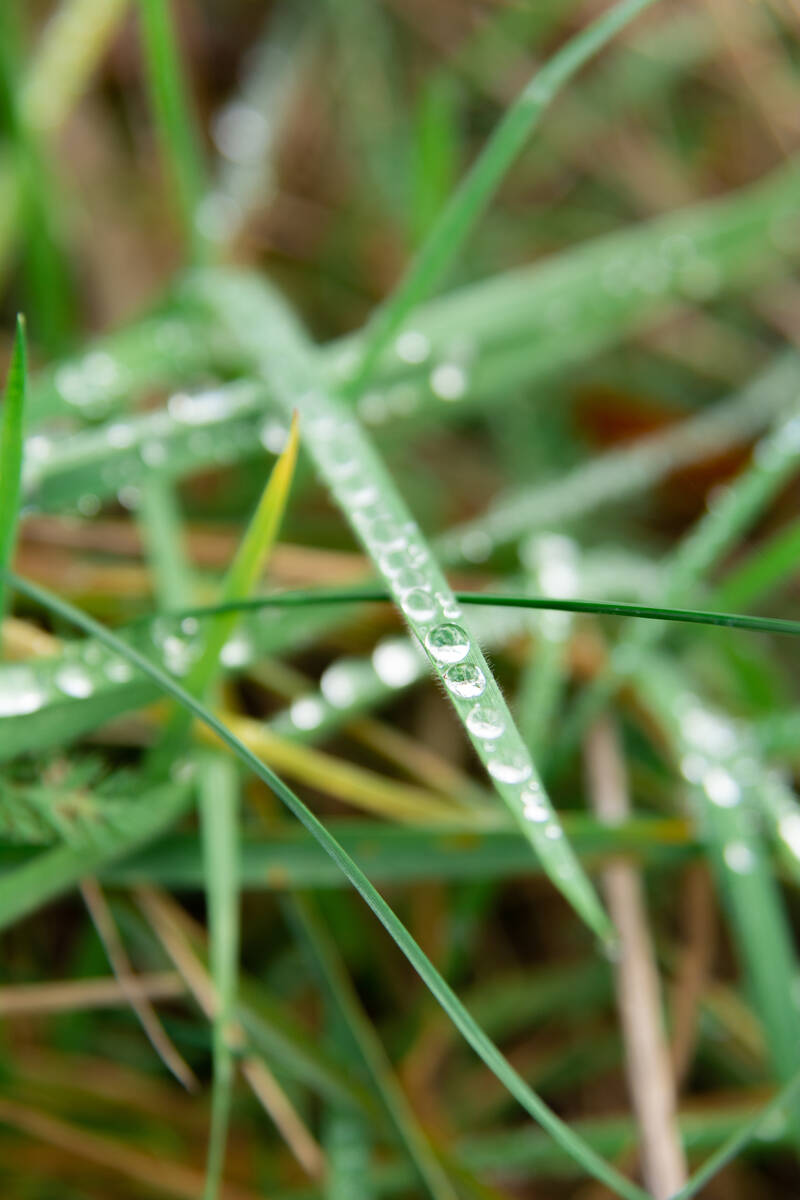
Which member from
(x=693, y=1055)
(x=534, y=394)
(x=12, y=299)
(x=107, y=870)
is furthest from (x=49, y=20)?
(x=693, y=1055)

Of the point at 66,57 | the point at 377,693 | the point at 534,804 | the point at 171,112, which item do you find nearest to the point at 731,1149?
the point at 534,804

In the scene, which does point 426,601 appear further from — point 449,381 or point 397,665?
point 449,381

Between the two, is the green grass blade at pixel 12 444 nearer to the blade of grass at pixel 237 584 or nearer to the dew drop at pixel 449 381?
the blade of grass at pixel 237 584

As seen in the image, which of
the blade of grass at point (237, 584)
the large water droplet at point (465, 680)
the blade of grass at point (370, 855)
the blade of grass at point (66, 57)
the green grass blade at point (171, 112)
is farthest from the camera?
the blade of grass at point (66, 57)

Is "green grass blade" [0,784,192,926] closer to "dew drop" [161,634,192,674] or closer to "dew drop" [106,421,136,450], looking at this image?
"dew drop" [161,634,192,674]

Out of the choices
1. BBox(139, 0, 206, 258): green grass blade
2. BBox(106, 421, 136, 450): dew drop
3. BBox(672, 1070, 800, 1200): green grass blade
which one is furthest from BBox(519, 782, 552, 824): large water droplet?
BBox(139, 0, 206, 258): green grass blade

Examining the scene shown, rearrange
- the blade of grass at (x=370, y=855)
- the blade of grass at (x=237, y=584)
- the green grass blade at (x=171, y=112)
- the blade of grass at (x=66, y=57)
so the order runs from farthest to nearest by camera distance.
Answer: the blade of grass at (x=66, y=57) → the green grass blade at (x=171, y=112) → the blade of grass at (x=370, y=855) → the blade of grass at (x=237, y=584)


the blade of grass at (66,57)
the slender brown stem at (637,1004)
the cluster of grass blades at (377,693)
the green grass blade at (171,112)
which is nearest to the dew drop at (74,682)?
the cluster of grass blades at (377,693)

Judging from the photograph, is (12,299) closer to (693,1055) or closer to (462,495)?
(462,495)
